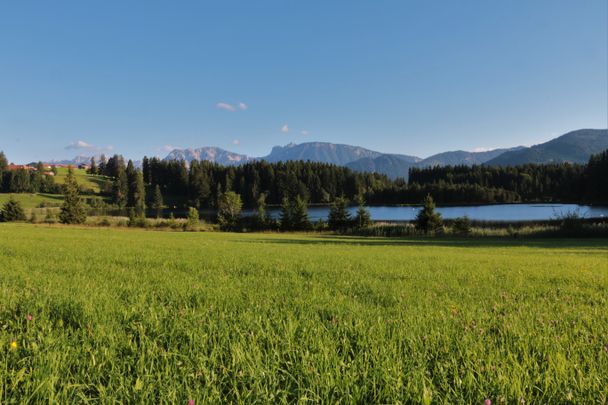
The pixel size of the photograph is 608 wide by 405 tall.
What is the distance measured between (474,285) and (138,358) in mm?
5614

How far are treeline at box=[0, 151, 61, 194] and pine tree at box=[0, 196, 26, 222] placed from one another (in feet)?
329

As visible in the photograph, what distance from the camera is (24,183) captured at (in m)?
142

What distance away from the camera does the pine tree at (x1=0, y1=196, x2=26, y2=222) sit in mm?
60438

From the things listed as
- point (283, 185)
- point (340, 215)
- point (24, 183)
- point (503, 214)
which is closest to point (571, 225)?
point (340, 215)

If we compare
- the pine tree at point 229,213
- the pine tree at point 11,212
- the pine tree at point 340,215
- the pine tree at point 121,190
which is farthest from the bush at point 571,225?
the pine tree at point 121,190

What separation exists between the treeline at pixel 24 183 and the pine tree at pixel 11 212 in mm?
100380

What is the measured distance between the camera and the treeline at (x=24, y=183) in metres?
141

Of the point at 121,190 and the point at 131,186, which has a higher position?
the point at 131,186

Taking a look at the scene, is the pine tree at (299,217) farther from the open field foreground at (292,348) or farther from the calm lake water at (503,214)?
the open field foreground at (292,348)

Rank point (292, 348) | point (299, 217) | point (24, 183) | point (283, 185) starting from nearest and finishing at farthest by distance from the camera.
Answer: point (292, 348) → point (299, 217) → point (24, 183) → point (283, 185)

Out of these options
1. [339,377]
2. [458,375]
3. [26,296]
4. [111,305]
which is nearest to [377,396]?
[339,377]

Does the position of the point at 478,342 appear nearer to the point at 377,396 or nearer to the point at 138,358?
the point at 377,396

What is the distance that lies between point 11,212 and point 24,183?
343ft

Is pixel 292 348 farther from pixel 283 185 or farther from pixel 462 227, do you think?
pixel 283 185
